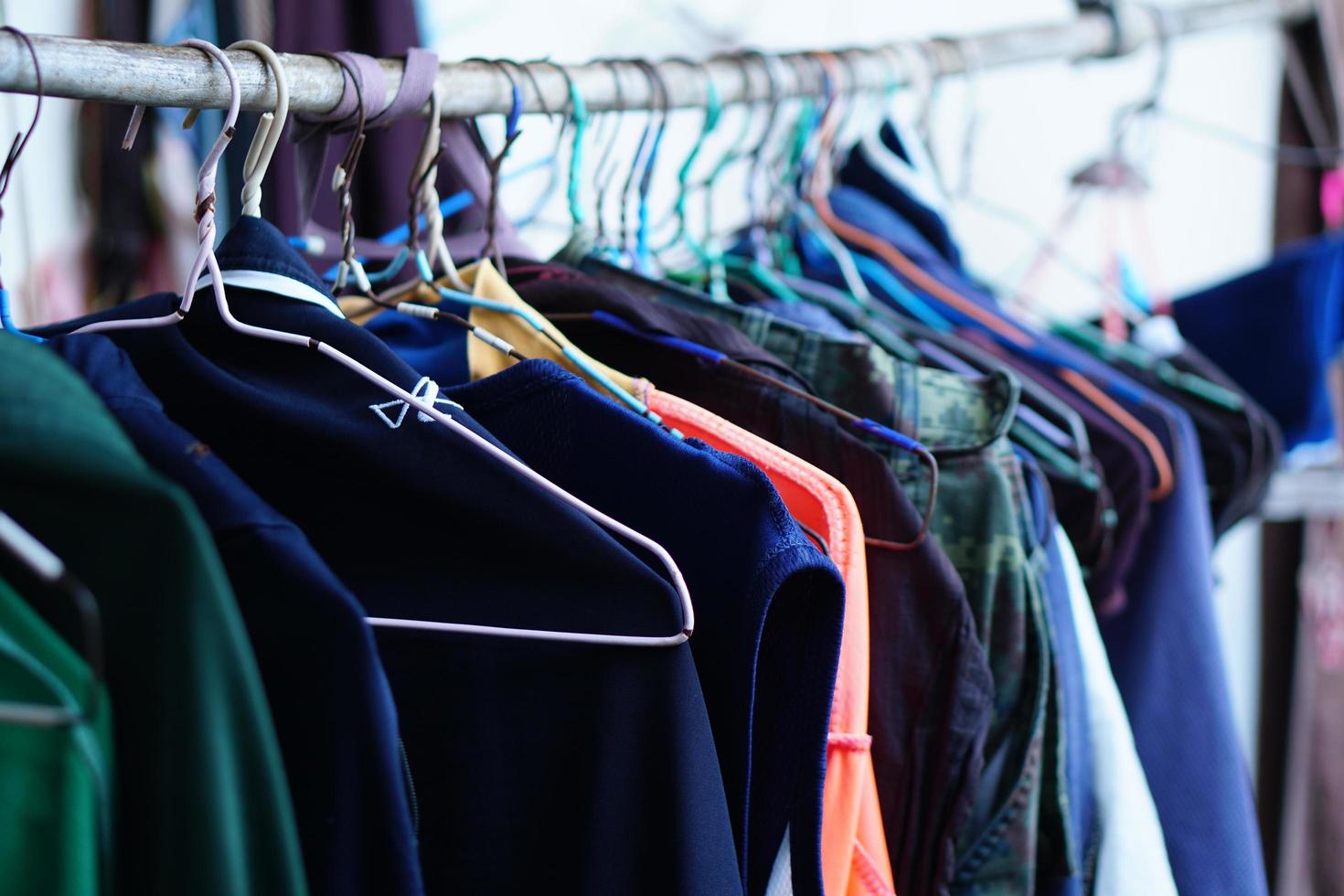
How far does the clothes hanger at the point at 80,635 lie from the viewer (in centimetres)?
31

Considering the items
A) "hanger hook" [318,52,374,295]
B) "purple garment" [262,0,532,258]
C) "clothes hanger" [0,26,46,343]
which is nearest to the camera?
"clothes hanger" [0,26,46,343]

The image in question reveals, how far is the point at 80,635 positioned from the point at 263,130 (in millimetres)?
259

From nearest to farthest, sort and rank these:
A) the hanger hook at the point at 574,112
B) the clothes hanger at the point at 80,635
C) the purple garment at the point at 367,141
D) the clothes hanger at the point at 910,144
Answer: the clothes hanger at the point at 80,635 < the hanger hook at the point at 574,112 < the clothes hanger at the point at 910,144 < the purple garment at the point at 367,141

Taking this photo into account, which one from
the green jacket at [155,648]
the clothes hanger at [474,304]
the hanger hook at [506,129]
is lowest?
the green jacket at [155,648]

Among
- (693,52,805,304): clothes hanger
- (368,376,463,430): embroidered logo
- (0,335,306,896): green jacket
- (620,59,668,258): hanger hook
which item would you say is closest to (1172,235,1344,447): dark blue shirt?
(693,52,805,304): clothes hanger

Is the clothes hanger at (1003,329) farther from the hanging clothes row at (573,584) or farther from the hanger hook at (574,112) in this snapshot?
the hanger hook at (574,112)

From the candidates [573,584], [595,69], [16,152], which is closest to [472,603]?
[573,584]

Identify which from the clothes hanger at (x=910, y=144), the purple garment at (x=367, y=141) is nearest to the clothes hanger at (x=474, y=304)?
the clothes hanger at (x=910, y=144)

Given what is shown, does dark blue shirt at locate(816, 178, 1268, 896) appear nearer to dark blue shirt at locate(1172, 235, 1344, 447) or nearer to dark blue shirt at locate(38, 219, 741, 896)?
dark blue shirt at locate(1172, 235, 1344, 447)

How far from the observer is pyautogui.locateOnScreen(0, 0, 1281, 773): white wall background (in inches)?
57.2

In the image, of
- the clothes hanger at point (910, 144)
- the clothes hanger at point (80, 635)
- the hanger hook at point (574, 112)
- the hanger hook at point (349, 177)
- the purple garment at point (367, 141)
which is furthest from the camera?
the purple garment at point (367, 141)

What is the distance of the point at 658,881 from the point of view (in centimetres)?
46

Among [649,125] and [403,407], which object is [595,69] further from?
[403,407]

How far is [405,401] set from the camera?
18.0 inches
